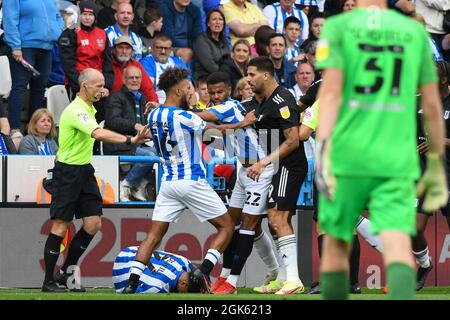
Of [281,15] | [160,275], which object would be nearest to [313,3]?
[281,15]

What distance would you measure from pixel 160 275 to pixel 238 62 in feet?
18.0

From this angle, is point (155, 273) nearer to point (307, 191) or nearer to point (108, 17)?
point (307, 191)

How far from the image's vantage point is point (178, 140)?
1214 centimetres

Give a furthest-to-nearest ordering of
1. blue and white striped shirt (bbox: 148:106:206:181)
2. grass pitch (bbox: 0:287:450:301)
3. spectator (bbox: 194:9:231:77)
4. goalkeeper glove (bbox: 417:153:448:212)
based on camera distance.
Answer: spectator (bbox: 194:9:231:77), blue and white striped shirt (bbox: 148:106:206:181), grass pitch (bbox: 0:287:450:301), goalkeeper glove (bbox: 417:153:448:212)

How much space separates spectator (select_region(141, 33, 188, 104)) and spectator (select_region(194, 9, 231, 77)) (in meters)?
0.52

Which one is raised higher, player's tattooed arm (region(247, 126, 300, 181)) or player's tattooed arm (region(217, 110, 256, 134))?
player's tattooed arm (region(217, 110, 256, 134))

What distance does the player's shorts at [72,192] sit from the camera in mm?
12703

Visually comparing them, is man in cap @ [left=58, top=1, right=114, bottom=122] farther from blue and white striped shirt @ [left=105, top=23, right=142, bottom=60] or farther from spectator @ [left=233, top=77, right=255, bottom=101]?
spectator @ [left=233, top=77, right=255, bottom=101]

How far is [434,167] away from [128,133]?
29.2 ft

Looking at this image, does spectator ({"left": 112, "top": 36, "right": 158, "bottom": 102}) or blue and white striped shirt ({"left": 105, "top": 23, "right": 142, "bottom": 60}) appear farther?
blue and white striped shirt ({"left": 105, "top": 23, "right": 142, "bottom": 60})

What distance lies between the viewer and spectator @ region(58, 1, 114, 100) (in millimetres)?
16453

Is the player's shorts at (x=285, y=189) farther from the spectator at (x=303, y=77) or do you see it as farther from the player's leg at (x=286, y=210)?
the spectator at (x=303, y=77)

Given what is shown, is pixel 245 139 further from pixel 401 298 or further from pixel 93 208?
pixel 401 298

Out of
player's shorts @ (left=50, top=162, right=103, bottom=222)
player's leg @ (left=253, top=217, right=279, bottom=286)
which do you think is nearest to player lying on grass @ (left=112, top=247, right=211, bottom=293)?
player's shorts @ (left=50, top=162, right=103, bottom=222)
